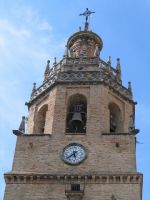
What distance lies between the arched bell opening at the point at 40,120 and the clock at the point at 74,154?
104 inches

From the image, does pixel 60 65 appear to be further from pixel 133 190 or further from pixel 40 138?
pixel 133 190

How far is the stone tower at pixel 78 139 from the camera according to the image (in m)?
30.0

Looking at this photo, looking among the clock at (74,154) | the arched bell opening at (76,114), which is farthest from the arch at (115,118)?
the clock at (74,154)

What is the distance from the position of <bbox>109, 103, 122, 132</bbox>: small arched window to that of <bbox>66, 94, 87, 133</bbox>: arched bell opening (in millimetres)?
1302

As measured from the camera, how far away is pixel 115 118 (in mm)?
34500

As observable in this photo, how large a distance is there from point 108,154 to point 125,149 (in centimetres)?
79

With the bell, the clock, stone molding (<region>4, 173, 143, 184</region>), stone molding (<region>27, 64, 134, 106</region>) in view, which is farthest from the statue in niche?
stone molding (<region>4, 173, 143, 184</region>)

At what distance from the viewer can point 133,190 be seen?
97.8ft

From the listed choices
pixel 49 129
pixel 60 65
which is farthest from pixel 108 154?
pixel 60 65

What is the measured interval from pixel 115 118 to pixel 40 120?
3.50 metres

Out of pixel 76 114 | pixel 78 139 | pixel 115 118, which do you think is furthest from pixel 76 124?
pixel 115 118

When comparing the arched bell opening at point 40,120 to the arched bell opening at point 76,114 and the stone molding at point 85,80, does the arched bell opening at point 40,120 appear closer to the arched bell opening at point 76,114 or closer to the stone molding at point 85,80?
the stone molding at point 85,80

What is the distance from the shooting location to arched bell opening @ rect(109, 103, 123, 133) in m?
33.9

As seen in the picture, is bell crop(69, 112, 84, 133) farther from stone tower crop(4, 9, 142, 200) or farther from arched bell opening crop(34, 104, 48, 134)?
arched bell opening crop(34, 104, 48, 134)
